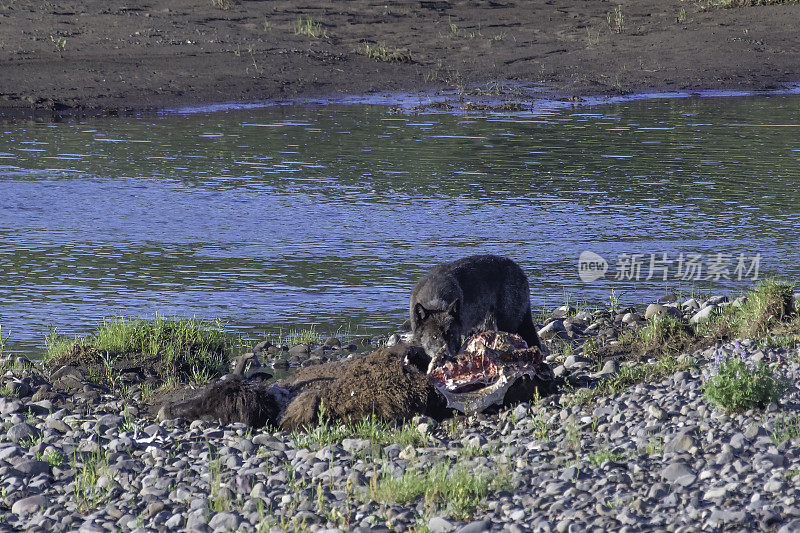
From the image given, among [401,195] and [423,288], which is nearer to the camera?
[423,288]

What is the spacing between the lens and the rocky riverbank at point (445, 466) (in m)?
5.01

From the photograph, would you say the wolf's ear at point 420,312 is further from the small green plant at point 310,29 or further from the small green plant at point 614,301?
the small green plant at point 310,29

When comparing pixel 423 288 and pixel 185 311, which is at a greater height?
pixel 423 288

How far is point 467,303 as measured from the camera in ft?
26.5

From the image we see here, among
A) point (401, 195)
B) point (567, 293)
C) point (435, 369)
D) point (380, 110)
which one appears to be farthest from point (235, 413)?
point (380, 110)

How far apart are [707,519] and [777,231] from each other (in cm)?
902

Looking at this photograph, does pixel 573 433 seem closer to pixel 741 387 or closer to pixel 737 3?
pixel 741 387

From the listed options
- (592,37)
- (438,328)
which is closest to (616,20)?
(592,37)

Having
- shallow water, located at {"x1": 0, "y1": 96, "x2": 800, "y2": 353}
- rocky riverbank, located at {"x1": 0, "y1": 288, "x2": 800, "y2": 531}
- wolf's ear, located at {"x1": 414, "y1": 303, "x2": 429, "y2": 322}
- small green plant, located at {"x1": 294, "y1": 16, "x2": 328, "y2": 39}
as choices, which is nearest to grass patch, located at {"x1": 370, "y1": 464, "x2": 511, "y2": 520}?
rocky riverbank, located at {"x1": 0, "y1": 288, "x2": 800, "y2": 531}

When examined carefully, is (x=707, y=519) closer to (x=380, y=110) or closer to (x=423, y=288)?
(x=423, y=288)

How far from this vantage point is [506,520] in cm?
498

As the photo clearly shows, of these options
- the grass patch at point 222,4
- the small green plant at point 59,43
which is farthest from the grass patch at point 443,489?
the grass patch at point 222,4

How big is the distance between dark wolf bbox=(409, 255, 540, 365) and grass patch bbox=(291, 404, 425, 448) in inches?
36.2

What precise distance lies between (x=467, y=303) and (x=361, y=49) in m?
19.7
